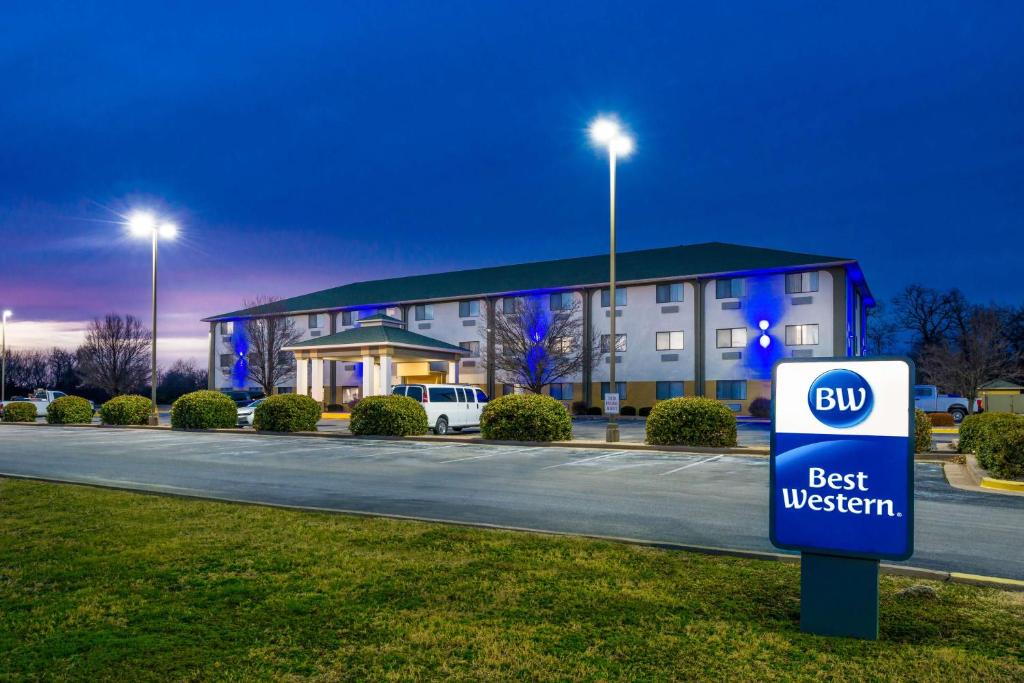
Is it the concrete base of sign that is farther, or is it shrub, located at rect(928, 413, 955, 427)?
shrub, located at rect(928, 413, 955, 427)

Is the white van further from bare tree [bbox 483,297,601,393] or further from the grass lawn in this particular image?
the grass lawn

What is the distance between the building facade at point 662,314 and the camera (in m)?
41.6

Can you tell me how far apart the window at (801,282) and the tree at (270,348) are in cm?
3724

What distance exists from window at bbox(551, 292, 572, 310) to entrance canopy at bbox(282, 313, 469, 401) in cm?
772

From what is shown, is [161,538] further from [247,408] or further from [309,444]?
[247,408]

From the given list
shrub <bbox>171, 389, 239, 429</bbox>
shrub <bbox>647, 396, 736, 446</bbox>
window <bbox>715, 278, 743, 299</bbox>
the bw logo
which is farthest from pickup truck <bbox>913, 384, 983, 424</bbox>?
the bw logo

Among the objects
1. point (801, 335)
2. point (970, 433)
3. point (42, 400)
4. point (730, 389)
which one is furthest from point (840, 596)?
point (42, 400)

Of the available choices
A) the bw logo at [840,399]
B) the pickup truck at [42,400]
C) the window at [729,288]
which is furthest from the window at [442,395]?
the pickup truck at [42,400]

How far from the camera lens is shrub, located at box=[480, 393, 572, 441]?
882 inches

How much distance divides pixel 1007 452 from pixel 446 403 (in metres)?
18.3

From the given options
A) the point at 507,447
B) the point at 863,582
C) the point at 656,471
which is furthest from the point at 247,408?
the point at 863,582

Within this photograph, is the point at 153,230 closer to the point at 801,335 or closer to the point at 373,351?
the point at 373,351

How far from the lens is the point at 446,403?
2722 centimetres

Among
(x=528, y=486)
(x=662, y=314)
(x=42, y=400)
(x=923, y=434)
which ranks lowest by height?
(x=42, y=400)
